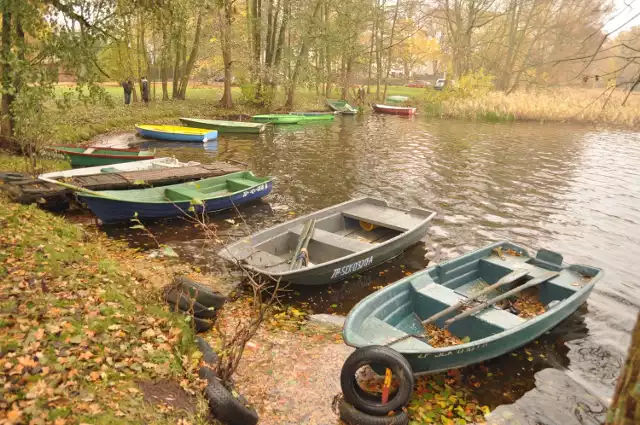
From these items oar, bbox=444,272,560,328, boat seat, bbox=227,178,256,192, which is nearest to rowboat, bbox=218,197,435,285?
oar, bbox=444,272,560,328

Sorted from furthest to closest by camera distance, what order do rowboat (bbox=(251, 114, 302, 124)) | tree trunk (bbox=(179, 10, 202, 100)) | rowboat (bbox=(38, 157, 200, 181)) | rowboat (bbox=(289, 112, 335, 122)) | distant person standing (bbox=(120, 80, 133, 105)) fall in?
rowboat (bbox=(289, 112, 335, 122)), tree trunk (bbox=(179, 10, 202, 100)), rowboat (bbox=(251, 114, 302, 124)), distant person standing (bbox=(120, 80, 133, 105)), rowboat (bbox=(38, 157, 200, 181))

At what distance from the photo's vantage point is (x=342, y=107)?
42312mm

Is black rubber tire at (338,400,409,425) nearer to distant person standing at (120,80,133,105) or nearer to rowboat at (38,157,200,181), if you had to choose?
rowboat at (38,157,200,181)

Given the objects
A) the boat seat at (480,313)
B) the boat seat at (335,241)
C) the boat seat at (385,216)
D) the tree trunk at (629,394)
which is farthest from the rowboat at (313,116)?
the tree trunk at (629,394)

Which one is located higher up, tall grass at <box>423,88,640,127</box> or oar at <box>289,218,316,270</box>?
tall grass at <box>423,88,640,127</box>

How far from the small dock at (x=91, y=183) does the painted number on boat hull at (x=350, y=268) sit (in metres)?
7.27

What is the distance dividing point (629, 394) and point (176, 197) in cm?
1267

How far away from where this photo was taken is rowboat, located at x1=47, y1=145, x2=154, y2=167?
16969 mm

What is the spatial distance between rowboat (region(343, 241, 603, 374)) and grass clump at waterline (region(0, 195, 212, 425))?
2.73 metres

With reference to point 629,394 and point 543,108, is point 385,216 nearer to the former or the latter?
point 629,394

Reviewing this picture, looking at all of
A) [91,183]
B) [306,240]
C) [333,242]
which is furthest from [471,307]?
[91,183]

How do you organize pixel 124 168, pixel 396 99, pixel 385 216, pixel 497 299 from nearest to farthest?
pixel 497 299 → pixel 385 216 → pixel 124 168 → pixel 396 99

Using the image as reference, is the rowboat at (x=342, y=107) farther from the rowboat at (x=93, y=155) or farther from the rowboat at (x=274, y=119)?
the rowboat at (x=93, y=155)

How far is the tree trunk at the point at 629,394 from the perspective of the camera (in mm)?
2524
